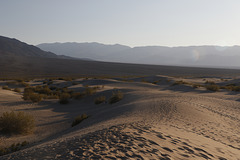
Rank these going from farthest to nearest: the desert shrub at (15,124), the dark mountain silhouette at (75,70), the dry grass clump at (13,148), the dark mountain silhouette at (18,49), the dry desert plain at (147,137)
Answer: the dark mountain silhouette at (18,49) → the dark mountain silhouette at (75,70) → the desert shrub at (15,124) → the dry grass clump at (13,148) → the dry desert plain at (147,137)

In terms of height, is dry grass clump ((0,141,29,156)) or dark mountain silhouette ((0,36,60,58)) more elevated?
dark mountain silhouette ((0,36,60,58))

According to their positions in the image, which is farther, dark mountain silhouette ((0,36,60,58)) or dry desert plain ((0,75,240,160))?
dark mountain silhouette ((0,36,60,58))

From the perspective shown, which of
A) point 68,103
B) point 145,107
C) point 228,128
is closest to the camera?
point 228,128

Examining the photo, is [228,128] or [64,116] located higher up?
[228,128]

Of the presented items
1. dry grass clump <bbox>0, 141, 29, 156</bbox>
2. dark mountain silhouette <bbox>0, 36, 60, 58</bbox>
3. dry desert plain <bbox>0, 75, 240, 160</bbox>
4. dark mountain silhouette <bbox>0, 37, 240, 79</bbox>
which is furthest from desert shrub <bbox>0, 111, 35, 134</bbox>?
dark mountain silhouette <bbox>0, 36, 60, 58</bbox>

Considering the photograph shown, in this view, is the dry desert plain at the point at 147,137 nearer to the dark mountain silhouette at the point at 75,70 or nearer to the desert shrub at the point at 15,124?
the desert shrub at the point at 15,124

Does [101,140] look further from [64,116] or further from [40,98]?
[40,98]

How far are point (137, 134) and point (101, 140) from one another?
104cm

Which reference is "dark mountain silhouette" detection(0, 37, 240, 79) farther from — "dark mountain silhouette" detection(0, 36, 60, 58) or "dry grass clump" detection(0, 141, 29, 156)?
"dark mountain silhouette" detection(0, 36, 60, 58)

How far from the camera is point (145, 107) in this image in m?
9.43

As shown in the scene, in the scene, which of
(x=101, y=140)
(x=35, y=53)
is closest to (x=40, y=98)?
(x=101, y=140)

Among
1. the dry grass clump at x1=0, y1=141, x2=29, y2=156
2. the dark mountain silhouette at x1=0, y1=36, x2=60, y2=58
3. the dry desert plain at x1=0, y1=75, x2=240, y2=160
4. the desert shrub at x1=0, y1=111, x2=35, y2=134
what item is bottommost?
the dry grass clump at x1=0, y1=141, x2=29, y2=156

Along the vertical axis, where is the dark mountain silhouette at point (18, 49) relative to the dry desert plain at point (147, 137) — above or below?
above

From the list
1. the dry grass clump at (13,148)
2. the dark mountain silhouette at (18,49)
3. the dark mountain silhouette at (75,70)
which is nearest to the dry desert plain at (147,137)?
the dry grass clump at (13,148)
